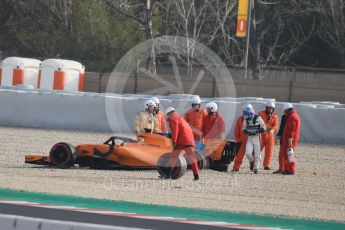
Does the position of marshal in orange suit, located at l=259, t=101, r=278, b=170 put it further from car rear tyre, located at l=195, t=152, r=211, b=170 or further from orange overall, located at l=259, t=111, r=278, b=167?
car rear tyre, located at l=195, t=152, r=211, b=170

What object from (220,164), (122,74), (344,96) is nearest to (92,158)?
(220,164)

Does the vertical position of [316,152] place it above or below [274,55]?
below

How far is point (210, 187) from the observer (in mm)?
17766

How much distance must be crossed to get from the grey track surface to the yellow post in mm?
30372

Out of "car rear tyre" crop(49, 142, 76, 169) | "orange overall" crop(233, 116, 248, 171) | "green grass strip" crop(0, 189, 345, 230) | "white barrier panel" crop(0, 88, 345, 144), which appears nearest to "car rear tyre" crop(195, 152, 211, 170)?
"orange overall" crop(233, 116, 248, 171)

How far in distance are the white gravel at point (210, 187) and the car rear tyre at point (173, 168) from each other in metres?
0.15

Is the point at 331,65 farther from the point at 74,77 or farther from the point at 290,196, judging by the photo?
the point at 290,196

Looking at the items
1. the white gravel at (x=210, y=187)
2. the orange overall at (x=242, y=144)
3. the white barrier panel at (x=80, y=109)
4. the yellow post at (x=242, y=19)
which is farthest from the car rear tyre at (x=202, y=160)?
the yellow post at (x=242, y=19)

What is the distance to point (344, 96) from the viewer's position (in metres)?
40.9

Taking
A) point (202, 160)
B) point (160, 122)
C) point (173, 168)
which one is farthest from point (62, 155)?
point (202, 160)

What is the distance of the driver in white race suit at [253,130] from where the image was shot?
20.4m

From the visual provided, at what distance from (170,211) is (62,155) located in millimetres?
5608

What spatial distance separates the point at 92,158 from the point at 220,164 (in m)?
2.73

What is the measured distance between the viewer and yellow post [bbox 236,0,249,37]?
141 feet
